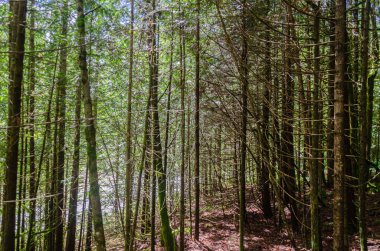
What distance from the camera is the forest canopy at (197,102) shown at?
5047 millimetres

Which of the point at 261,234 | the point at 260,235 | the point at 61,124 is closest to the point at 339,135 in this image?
the point at 260,235

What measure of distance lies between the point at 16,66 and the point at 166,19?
4818 millimetres

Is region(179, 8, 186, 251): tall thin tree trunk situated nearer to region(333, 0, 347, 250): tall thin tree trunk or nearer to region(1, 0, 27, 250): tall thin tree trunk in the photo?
region(1, 0, 27, 250): tall thin tree trunk

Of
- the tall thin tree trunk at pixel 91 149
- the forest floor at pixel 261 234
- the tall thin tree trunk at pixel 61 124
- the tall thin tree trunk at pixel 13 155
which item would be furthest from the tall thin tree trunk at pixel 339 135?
the tall thin tree trunk at pixel 61 124

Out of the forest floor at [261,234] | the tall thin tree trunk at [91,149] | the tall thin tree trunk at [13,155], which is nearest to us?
the tall thin tree trunk at [13,155]

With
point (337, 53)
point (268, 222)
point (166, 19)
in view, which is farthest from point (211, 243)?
point (337, 53)

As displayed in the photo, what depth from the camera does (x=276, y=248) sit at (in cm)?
918

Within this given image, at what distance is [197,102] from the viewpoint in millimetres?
9789

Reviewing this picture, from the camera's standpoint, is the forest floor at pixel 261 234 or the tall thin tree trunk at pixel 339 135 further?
the forest floor at pixel 261 234

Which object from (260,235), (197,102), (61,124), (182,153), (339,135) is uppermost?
(197,102)

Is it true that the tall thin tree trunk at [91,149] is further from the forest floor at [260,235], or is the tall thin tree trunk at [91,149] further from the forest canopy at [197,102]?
the forest floor at [260,235]

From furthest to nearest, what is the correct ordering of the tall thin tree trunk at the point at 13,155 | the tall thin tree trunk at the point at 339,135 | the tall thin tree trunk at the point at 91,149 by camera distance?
the tall thin tree trunk at the point at 91,149 → the tall thin tree trunk at the point at 13,155 → the tall thin tree trunk at the point at 339,135

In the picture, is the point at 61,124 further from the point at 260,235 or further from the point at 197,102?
the point at 260,235

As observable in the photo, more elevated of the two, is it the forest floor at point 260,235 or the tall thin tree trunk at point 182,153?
the tall thin tree trunk at point 182,153
